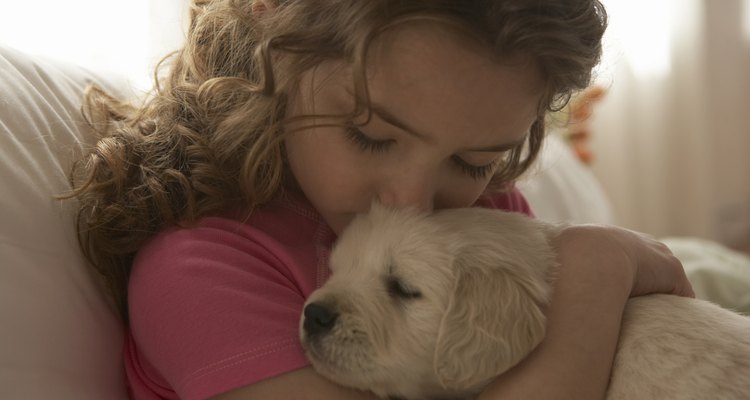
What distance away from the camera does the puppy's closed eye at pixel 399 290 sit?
1.26 m

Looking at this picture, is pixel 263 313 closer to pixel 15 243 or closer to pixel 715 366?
pixel 15 243

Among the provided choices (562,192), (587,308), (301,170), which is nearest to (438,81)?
(301,170)

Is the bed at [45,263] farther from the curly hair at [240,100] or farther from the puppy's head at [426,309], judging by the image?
the puppy's head at [426,309]

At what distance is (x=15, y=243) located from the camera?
1182 mm

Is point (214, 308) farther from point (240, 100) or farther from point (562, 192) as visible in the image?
point (562, 192)

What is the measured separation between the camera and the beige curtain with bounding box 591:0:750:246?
4297 millimetres

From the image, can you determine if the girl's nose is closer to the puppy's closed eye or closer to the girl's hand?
the puppy's closed eye

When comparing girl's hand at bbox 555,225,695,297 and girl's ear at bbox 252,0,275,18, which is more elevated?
girl's ear at bbox 252,0,275,18

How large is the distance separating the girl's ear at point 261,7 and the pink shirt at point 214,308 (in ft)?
1.18

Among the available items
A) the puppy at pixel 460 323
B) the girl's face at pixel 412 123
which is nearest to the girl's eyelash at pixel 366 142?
the girl's face at pixel 412 123

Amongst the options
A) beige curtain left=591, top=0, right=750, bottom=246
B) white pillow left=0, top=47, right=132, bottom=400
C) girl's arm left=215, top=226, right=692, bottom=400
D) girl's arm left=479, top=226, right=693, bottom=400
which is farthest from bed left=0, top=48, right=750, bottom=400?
beige curtain left=591, top=0, right=750, bottom=246

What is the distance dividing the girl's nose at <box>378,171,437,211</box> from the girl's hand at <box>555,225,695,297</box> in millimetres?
253

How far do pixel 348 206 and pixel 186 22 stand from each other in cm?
55

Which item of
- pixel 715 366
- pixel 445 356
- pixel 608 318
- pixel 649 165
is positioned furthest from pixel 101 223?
pixel 649 165
